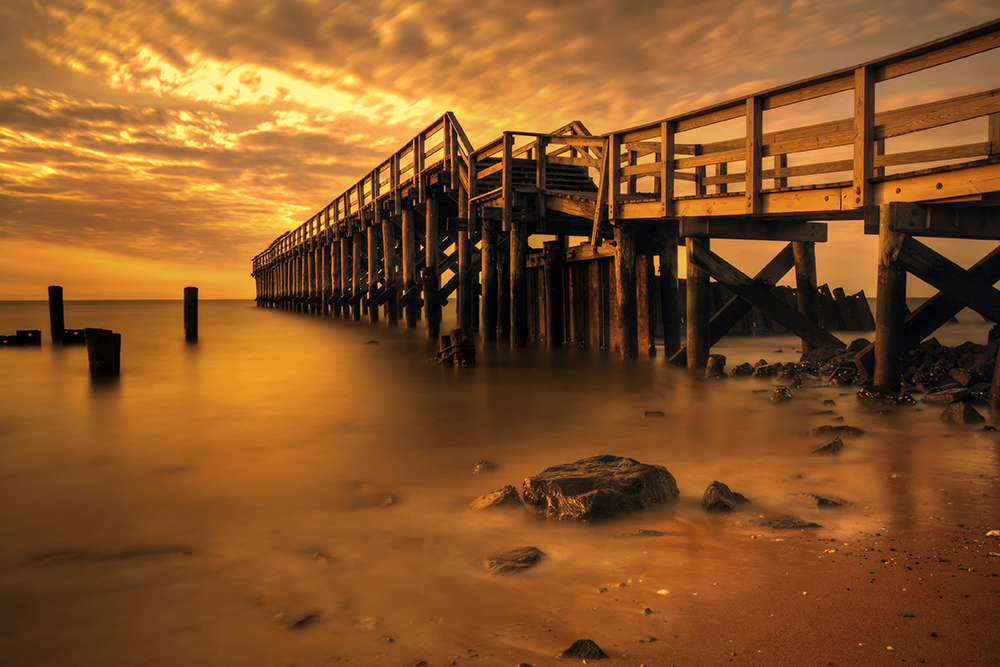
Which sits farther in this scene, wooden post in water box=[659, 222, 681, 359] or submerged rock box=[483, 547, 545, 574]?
wooden post in water box=[659, 222, 681, 359]

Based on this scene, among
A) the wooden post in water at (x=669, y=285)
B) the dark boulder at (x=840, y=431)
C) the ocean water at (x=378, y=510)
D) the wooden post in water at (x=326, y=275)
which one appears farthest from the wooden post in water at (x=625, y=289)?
the wooden post in water at (x=326, y=275)

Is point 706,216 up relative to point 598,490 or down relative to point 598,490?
up

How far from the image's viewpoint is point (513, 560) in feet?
10.8

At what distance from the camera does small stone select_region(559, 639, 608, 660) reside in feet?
7.91

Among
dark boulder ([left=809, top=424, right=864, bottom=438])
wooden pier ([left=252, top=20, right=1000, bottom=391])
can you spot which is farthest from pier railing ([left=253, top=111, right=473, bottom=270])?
dark boulder ([left=809, top=424, right=864, bottom=438])

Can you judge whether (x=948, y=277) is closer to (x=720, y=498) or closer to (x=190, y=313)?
(x=720, y=498)

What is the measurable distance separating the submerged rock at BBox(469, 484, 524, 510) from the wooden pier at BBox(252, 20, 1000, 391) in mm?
5106

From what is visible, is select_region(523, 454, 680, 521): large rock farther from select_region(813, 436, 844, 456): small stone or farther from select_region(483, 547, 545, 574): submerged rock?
select_region(813, 436, 844, 456): small stone

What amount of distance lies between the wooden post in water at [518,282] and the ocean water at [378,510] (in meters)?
5.20

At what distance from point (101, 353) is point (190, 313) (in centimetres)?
1082

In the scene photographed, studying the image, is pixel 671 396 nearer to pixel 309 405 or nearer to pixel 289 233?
pixel 309 405

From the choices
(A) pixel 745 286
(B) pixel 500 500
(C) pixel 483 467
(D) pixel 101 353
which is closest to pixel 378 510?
(B) pixel 500 500

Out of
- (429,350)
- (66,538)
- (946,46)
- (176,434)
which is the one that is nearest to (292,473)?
(66,538)

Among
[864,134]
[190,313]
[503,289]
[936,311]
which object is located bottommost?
[936,311]
